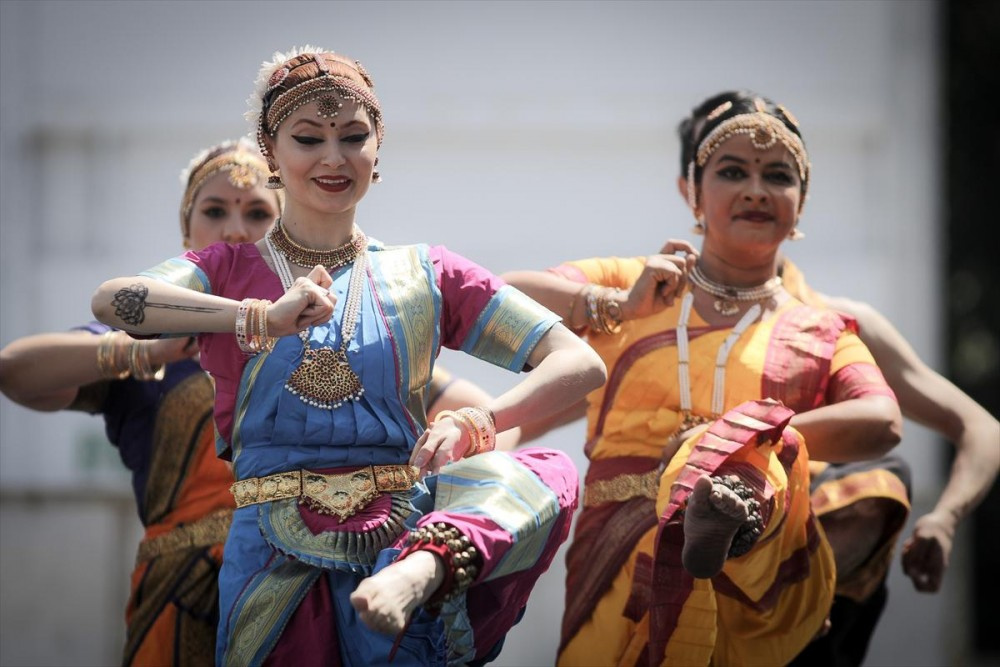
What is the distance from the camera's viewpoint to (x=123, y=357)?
3943 mm

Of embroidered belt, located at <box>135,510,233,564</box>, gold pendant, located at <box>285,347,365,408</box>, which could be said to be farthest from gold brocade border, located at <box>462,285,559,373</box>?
embroidered belt, located at <box>135,510,233,564</box>

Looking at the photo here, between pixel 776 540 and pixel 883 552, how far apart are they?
0.81 metres

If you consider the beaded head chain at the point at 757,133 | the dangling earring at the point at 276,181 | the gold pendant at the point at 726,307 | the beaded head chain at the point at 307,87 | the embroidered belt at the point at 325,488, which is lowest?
the embroidered belt at the point at 325,488

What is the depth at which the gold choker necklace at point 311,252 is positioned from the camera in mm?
3240

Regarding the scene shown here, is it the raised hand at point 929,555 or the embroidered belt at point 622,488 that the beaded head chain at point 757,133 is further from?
the raised hand at point 929,555

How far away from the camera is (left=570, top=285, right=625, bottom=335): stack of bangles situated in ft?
12.6

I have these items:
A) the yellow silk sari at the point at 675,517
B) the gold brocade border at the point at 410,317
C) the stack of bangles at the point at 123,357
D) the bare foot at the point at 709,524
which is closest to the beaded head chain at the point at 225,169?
→ the stack of bangles at the point at 123,357

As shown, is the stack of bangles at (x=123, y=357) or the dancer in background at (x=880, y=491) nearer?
the stack of bangles at (x=123, y=357)

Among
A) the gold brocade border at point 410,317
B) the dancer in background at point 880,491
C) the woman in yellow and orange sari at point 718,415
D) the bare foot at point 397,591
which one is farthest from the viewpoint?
the dancer in background at point 880,491

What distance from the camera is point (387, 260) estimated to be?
3.28m

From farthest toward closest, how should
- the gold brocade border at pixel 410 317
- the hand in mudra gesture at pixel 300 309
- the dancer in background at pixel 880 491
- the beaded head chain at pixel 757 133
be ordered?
the dancer in background at pixel 880 491
the beaded head chain at pixel 757 133
the gold brocade border at pixel 410 317
the hand in mudra gesture at pixel 300 309

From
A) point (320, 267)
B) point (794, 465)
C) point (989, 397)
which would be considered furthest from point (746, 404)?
point (989, 397)

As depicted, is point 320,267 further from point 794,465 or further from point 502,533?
point 794,465

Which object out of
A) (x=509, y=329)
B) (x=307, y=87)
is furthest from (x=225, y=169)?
(x=509, y=329)
